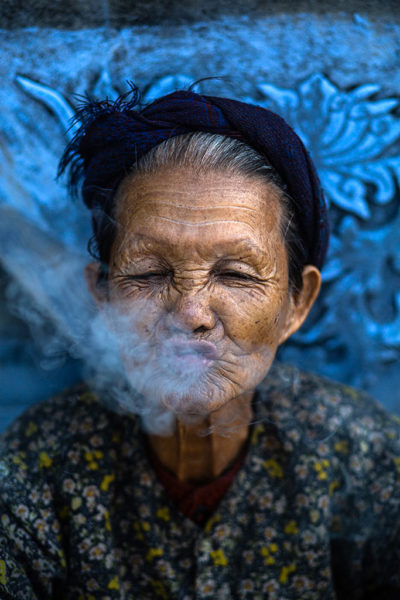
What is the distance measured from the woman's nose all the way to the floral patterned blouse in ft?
2.39

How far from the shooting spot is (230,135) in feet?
5.95

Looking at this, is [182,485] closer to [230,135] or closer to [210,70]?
[230,135]

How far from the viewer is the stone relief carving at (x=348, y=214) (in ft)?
8.27

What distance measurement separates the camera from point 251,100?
2488 mm

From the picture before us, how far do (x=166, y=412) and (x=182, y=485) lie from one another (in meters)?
0.33

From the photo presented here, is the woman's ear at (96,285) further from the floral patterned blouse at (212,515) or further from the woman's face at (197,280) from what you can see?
the floral patterned blouse at (212,515)

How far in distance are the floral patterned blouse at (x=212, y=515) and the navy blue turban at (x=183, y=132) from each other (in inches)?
39.4

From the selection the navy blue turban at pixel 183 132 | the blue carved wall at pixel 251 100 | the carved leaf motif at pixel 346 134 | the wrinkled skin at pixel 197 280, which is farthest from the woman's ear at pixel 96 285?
the carved leaf motif at pixel 346 134

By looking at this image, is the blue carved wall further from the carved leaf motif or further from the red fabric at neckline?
the red fabric at neckline

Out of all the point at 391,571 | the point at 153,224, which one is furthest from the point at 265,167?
the point at 391,571

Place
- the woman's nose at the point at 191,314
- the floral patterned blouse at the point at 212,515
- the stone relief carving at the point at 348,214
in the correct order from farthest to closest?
the stone relief carving at the point at 348,214, the floral patterned blouse at the point at 212,515, the woman's nose at the point at 191,314

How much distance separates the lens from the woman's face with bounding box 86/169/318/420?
1766mm

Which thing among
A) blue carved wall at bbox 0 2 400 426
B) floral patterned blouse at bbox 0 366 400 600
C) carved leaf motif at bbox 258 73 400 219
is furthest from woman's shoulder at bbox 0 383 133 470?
carved leaf motif at bbox 258 73 400 219

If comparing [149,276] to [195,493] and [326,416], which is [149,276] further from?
[326,416]
